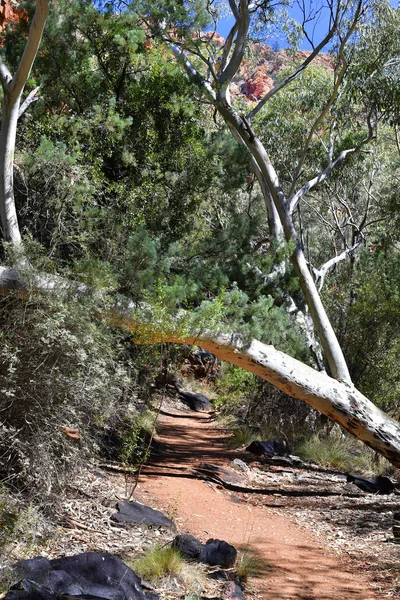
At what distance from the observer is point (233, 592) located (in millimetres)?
4766

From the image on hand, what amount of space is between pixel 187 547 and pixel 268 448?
19.6ft

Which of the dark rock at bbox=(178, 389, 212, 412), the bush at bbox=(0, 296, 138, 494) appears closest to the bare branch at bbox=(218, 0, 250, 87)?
the bush at bbox=(0, 296, 138, 494)

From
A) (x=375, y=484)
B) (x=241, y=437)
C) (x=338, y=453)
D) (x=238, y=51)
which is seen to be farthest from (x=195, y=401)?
(x=238, y=51)

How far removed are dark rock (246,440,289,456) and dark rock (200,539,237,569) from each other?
18.5 ft

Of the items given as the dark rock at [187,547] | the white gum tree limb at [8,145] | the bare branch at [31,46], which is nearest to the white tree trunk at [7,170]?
the white gum tree limb at [8,145]

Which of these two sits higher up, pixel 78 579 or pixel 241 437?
pixel 78 579

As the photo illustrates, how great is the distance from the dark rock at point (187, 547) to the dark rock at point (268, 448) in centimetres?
573

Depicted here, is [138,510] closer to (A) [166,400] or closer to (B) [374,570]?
(B) [374,570]

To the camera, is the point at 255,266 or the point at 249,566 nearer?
the point at 249,566

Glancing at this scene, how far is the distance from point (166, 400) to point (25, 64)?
11222 millimetres

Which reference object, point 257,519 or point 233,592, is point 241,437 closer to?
point 257,519

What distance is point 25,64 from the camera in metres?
5.94

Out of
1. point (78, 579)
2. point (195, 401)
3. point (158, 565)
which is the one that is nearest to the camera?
point (78, 579)

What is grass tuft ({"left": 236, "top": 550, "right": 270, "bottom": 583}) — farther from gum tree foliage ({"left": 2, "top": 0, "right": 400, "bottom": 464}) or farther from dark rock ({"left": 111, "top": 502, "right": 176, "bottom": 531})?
gum tree foliage ({"left": 2, "top": 0, "right": 400, "bottom": 464})
